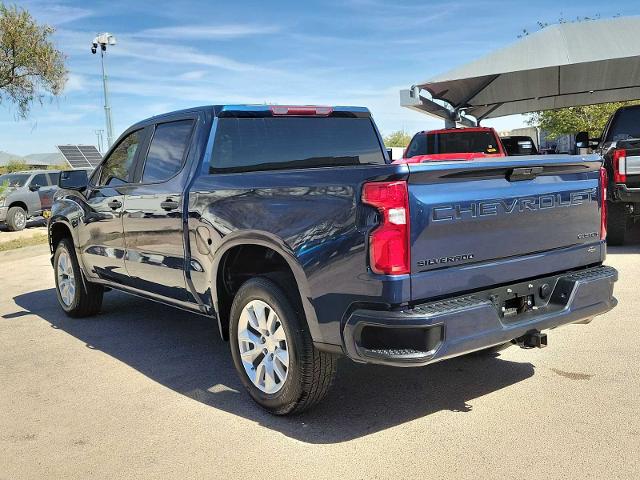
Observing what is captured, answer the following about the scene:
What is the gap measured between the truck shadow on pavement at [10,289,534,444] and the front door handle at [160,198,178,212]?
4.07ft

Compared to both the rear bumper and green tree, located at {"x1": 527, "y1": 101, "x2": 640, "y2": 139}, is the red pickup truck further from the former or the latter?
green tree, located at {"x1": 527, "y1": 101, "x2": 640, "y2": 139}

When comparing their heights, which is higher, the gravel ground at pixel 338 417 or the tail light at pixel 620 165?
the tail light at pixel 620 165

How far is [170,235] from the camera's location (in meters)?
4.83

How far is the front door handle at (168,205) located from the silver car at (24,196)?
50.0 feet

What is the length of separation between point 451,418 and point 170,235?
234 cm

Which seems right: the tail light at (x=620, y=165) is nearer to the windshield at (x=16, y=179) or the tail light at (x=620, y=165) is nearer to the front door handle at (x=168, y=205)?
the front door handle at (x=168, y=205)

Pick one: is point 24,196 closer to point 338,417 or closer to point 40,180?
point 40,180

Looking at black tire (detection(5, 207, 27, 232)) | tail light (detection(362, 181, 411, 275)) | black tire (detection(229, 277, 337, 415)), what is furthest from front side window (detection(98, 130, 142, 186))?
black tire (detection(5, 207, 27, 232))

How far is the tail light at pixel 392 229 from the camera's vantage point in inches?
126

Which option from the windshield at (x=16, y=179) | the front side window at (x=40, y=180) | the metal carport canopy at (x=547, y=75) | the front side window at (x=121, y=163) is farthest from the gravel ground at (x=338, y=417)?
the front side window at (x=40, y=180)

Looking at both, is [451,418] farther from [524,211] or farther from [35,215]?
[35,215]

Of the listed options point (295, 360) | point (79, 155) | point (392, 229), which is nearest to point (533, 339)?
point (392, 229)

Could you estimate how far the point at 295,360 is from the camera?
12.2 ft

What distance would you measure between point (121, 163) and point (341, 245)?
3.18m
